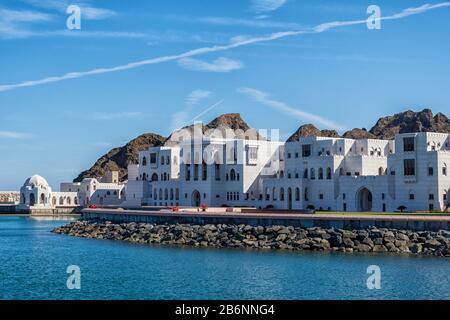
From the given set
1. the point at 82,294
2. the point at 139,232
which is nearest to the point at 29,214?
the point at 139,232

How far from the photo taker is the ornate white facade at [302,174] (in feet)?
250

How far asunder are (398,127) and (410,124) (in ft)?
9.99

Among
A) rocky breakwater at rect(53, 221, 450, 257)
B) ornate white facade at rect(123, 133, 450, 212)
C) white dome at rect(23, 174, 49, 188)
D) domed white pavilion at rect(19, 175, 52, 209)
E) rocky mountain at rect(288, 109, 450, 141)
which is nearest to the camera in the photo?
rocky breakwater at rect(53, 221, 450, 257)

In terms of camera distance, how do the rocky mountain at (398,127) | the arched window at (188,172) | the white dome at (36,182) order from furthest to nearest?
the rocky mountain at (398,127) → the white dome at (36,182) → the arched window at (188,172)

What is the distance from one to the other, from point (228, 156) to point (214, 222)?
27.1 metres

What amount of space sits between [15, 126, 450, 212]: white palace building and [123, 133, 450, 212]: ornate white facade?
0.10m

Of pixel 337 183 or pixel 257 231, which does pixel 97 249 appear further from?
pixel 337 183

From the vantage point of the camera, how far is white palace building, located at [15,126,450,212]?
76.1m

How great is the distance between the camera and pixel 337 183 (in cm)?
8562

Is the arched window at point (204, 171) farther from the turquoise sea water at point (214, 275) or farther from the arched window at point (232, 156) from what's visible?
the turquoise sea water at point (214, 275)

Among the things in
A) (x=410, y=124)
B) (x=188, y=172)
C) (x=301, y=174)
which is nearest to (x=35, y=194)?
(x=188, y=172)

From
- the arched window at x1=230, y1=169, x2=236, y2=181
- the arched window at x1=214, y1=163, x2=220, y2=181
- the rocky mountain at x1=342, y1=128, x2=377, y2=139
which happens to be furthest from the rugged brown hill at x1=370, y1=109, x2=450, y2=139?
the arched window at x1=214, y1=163, x2=220, y2=181

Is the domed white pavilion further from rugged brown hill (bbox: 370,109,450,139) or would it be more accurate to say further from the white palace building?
rugged brown hill (bbox: 370,109,450,139)

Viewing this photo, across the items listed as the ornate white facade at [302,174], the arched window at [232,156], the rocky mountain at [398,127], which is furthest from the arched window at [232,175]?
the rocky mountain at [398,127]
